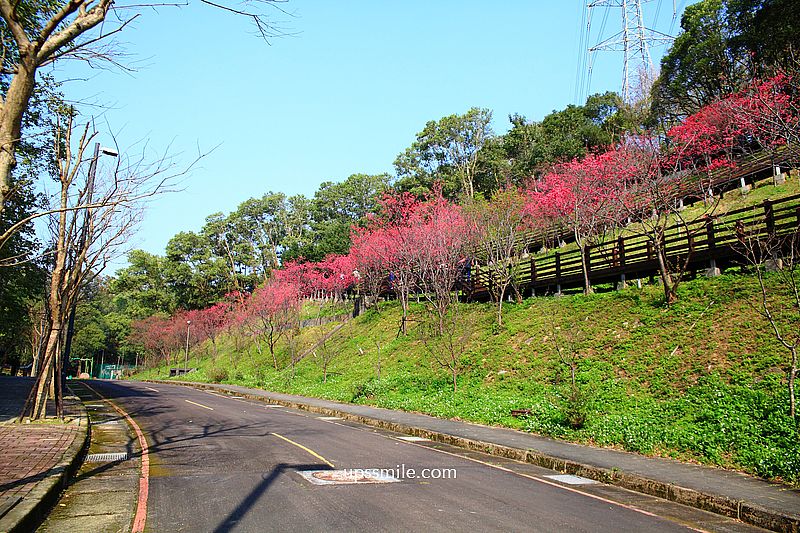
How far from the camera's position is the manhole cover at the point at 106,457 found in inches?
357

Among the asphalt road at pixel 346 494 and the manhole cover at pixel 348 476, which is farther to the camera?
the manhole cover at pixel 348 476

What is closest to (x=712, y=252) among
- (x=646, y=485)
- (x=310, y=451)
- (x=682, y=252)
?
(x=682, y=252)

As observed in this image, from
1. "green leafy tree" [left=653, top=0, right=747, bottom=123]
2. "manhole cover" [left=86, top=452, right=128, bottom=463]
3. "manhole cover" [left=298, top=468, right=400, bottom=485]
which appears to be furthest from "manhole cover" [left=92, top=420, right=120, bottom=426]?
"green leafy tree" [left=653, top=0, right=747, bottom=123]

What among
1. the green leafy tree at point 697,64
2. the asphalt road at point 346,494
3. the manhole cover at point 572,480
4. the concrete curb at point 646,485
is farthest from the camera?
the green leafy tree at point 697,64

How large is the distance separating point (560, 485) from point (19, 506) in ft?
23.3

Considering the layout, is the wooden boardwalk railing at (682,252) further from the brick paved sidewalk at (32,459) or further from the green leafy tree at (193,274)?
the green leafy tree at (193,274)

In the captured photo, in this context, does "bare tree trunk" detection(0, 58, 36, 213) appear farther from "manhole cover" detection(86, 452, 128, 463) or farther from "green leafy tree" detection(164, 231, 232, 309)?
"green leafy tree" detection(164, 231, 232, 309)

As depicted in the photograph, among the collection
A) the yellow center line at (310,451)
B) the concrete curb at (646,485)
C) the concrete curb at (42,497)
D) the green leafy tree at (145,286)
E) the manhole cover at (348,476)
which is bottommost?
the concrete curb at (646,485)

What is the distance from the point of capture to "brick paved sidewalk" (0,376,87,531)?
5.79 metres

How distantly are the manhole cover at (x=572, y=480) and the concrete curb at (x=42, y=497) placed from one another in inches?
281

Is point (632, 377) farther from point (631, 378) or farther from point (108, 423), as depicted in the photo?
point (108, 423)

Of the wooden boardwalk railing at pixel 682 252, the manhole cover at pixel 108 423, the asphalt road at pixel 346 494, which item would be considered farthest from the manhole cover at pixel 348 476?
the wooden boardwalk railing at pixel 682 252

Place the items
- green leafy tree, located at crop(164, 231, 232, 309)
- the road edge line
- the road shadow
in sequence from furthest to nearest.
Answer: green leafy tree, located at crop(164, 231, 232, 309)
the road edge line
the road shadow

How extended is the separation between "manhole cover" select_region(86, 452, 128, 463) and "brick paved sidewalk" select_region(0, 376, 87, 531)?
0.29 m
